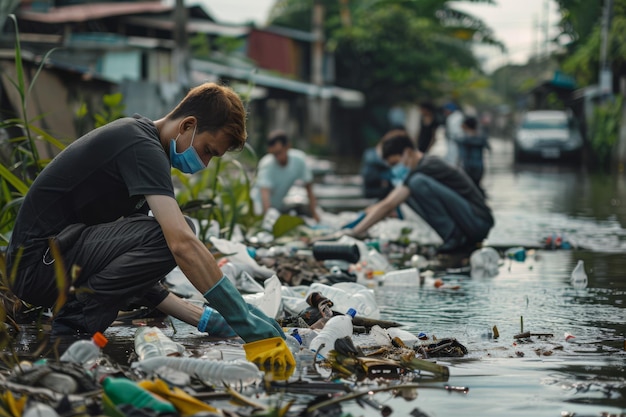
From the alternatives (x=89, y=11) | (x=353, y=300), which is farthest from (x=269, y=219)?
(x=89, y=11)

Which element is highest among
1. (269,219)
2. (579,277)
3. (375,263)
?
(579,277)

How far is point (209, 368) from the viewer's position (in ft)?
14.0

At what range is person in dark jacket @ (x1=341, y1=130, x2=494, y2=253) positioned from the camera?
9.91 metres

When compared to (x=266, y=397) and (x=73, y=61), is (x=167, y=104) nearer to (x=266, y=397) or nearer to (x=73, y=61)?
(x=73, y=61)

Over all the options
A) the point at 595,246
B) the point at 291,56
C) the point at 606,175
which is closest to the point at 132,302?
the point at 595,246

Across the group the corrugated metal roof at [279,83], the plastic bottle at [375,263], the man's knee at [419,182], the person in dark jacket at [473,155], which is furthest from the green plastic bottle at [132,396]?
the corrugated metal roof at [279,83]

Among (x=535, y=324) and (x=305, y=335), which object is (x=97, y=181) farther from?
(x=535, y=324)

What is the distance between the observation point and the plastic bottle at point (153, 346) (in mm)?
4758

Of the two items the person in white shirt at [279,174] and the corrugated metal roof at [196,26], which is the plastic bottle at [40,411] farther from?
the corrugated metal roof at [196,26]

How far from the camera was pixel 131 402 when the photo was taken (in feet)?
12.0

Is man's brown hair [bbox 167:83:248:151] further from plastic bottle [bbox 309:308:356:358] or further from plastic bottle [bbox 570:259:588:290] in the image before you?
plastic bottle [bbox 570:259:588:290]

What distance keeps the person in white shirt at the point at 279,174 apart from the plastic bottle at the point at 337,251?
324 centimetres

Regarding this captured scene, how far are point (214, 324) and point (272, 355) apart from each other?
1.01m

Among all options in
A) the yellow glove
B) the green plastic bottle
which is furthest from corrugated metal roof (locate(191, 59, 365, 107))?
the green plastic bottle
